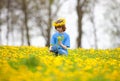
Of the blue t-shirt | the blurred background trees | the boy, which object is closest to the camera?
the boy

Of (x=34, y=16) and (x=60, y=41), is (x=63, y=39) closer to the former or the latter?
(x=60, y=41)

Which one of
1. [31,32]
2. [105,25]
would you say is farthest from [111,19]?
[31,32]

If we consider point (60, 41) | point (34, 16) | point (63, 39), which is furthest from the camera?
point (34, 16)

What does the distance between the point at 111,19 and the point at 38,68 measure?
58546 millimetres

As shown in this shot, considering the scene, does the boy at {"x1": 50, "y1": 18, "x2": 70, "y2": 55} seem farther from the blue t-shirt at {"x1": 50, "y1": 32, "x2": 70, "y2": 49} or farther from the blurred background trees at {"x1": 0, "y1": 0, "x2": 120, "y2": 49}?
the blurred background trees at {"x1": 0, "y1": 0, "x2": 120, "y2": 49}

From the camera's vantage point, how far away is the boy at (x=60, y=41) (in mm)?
13312

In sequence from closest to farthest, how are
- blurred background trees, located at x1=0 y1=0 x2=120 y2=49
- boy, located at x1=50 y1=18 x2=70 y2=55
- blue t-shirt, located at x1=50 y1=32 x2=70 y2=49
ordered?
1. boy, located at x1=50 y1=18 x2=70 y2=55
2. blue t-shirt, located at x1=50 y1=32 x2=70 y2=49
3. blurred background trees, located at x1=0 y1=0 x2=120 y2=49

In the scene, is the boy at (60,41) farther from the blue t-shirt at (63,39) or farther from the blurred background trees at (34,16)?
the blurred background trees at (34,16)

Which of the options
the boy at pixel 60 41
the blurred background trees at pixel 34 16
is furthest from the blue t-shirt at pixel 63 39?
the blurred background trees at pixel 34 16

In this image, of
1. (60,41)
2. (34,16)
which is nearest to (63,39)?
(60,41)

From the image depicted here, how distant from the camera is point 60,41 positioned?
1343 centimetres

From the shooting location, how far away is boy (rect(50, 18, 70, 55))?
13.3 m

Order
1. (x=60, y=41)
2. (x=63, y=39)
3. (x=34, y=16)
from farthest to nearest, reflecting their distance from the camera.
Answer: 1. (x=34, y=16)
2. (x=63, y=39)
3. (x=60, y=41)

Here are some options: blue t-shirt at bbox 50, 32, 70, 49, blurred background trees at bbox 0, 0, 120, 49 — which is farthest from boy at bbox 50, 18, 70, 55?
blurred background trees at bbox 0, 0, 120, 49
